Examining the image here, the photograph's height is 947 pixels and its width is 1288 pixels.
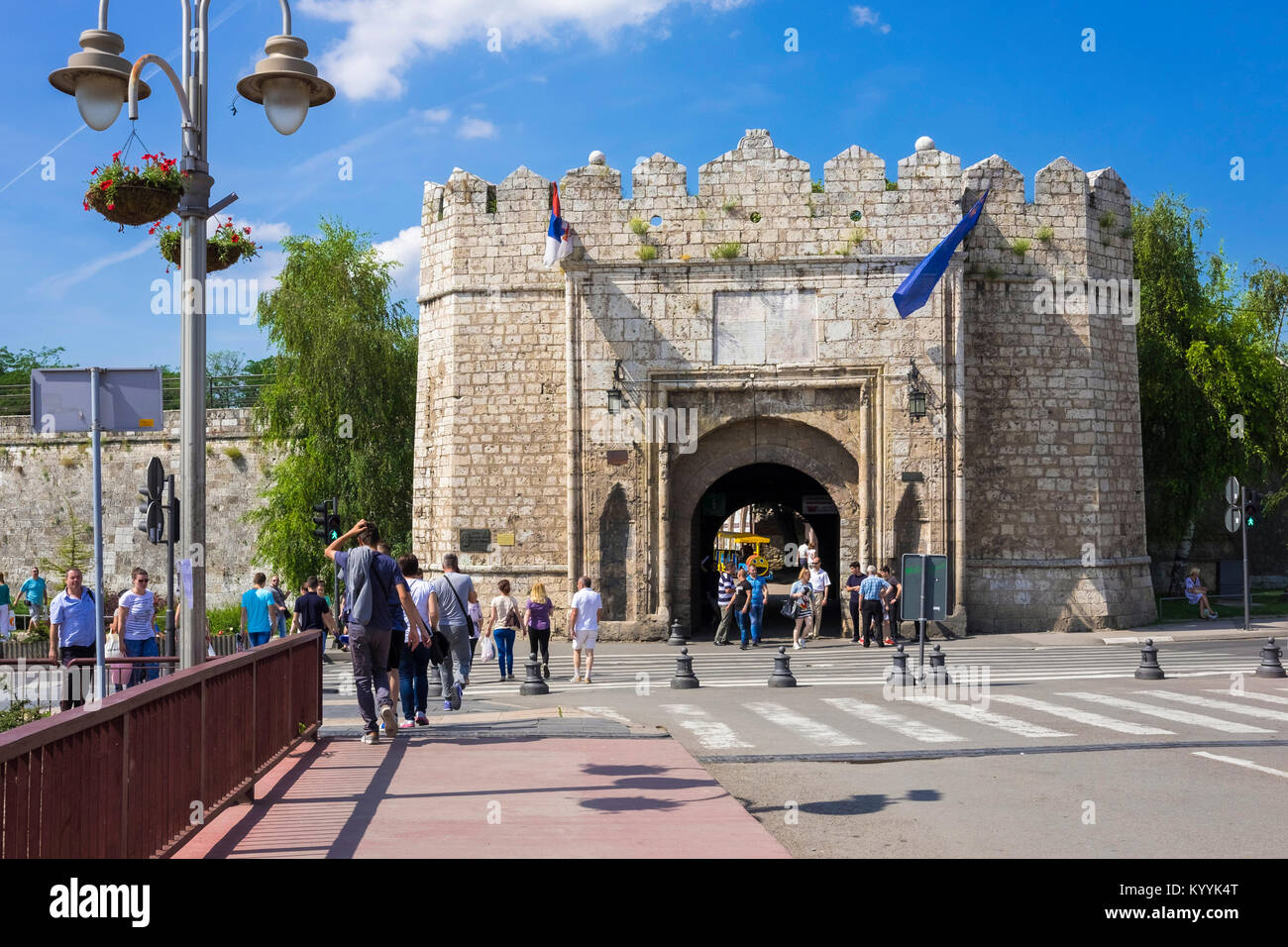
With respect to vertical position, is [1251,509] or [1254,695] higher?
[1251,509]

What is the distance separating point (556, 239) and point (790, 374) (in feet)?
16.7

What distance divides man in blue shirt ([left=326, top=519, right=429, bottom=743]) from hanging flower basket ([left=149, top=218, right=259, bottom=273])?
2.38 metres

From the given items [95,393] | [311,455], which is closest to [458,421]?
[311,455]

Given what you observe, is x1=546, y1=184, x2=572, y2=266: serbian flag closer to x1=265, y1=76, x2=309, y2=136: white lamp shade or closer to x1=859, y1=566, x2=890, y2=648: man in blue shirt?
x1=859, y1=566, x2=890, y2=648: man in blue shirt

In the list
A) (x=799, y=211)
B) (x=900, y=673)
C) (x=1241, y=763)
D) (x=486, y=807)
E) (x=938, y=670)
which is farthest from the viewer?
(x=799, y=211)

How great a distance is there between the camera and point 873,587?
21.2 meters

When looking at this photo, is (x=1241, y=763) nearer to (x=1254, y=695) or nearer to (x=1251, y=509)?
(x=1254, y=695)

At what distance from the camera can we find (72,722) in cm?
430

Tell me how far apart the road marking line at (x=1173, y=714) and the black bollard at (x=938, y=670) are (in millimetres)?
1585

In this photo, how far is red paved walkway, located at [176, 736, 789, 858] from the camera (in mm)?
6031

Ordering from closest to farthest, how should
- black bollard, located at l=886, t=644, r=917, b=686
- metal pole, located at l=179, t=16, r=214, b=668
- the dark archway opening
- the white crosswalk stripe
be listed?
metal pole, located at l=179, t=16, r=214, b=668 → the white crosswalk stripe → black bollard, located at l=886, t=644, r=917, b=686 → the dark archway opening

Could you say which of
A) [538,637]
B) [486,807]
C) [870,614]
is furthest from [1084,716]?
[870,614]

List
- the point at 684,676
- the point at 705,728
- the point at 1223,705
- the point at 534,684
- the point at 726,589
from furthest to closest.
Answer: the point at 726,589
the point at 684,676
the point at 534,684
the point at 1223,705
the point at 705,728

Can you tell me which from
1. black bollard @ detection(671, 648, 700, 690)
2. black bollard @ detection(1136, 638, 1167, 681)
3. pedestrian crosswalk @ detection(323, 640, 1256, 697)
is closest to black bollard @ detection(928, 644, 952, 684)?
pedestrian crosswalk @ detection(323, 640, 1256, 697)
